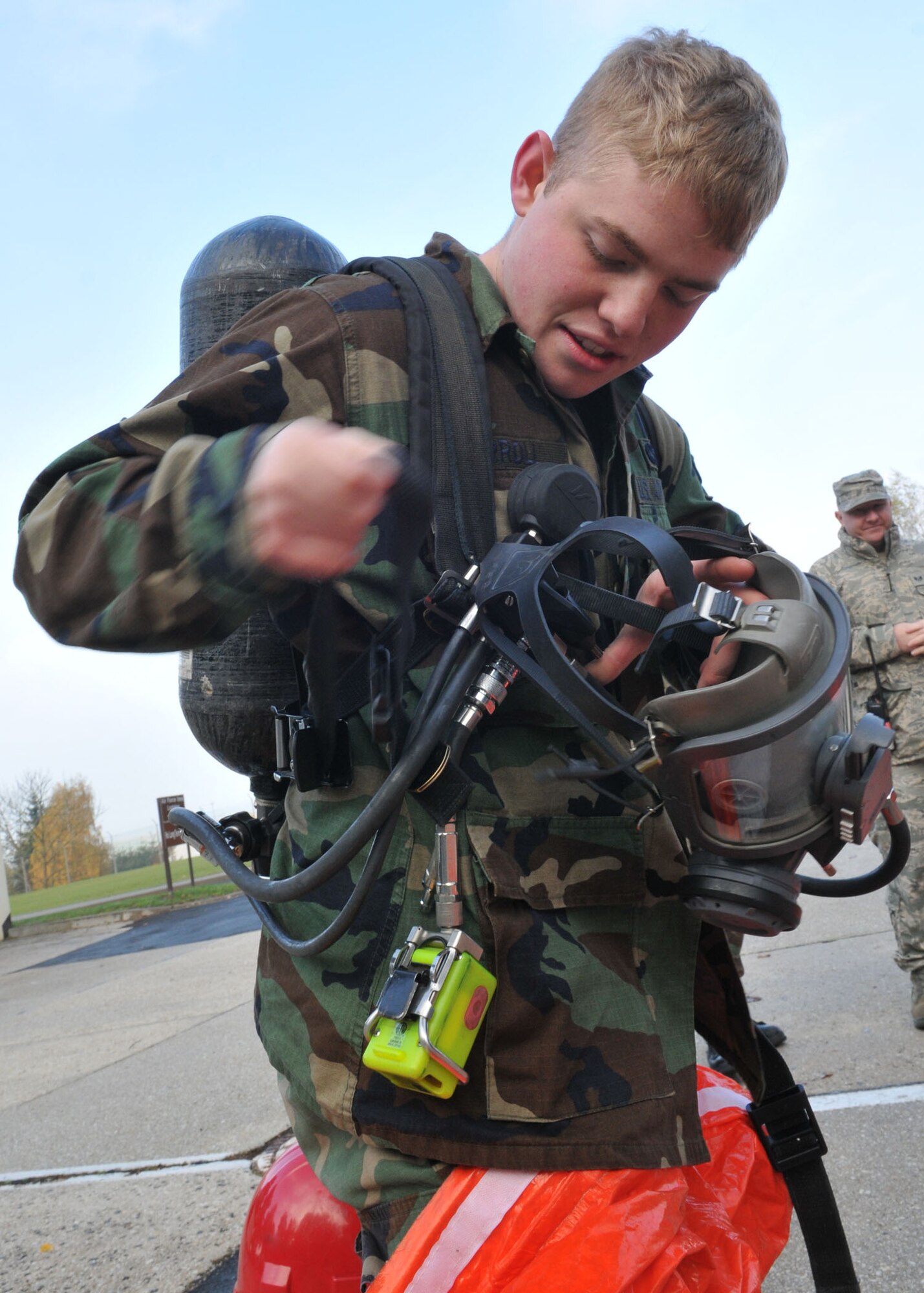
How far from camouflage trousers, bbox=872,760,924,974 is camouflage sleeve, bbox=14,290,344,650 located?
128 inches

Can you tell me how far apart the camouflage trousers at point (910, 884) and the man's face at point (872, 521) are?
1.20 meters

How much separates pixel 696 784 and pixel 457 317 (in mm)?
674

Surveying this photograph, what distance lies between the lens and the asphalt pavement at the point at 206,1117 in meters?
2.45

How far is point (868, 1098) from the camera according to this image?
305cm

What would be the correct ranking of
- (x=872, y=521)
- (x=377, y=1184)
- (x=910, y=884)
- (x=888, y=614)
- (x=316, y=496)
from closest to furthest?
(x=316, y=496) → (x=377, y=1184) → (x=910, y=884) → (x=888, y=614) → (x=872, y=521)

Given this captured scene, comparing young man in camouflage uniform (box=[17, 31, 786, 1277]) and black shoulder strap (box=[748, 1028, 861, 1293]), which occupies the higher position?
young man in camouflage uniform (box=[17, 31, 786, 1277])

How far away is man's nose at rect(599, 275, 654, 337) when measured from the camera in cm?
125

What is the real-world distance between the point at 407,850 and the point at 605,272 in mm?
777

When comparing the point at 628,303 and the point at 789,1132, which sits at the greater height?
the point at 628,303

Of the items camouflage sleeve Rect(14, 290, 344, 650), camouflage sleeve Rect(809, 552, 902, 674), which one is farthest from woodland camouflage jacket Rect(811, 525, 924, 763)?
camouflage sleeve Rect(14, 290, 344, 650)

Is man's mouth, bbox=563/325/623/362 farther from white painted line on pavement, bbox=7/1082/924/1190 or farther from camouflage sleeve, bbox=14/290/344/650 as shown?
white painted line on pavement, bbox=7/1082/924/1190

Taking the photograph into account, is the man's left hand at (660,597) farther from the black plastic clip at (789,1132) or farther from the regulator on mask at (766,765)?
the black plastic clip at (789,1132)

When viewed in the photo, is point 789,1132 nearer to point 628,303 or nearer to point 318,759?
point 318,759

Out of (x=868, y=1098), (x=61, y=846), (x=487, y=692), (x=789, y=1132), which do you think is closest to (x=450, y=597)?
A: (x=487, y=692)
